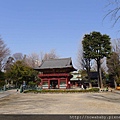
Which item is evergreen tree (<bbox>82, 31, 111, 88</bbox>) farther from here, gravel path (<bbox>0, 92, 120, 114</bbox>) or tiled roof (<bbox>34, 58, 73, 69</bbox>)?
gravel path (<bbox>0, 92, 120, 114</bbox>)

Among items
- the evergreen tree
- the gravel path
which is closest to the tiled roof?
the evergreen tree

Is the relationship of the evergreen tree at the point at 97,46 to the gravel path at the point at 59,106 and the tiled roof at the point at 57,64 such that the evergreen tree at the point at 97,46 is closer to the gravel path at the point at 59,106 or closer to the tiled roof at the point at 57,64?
the tiled roof at the point at 57,64

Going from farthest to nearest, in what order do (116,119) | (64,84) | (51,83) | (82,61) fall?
(82,61)
(51,83)
(64,84)
(116,119)

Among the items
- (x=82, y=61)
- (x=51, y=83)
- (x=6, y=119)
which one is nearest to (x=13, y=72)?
(x=51, y=83)

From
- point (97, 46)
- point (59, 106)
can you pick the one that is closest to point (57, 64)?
point (97, 46)

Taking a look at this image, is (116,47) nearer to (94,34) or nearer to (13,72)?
(94,34)

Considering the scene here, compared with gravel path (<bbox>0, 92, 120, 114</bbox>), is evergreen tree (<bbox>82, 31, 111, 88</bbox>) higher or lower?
higher

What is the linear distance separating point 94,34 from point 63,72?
49.9 ft

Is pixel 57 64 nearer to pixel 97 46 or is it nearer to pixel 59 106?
pixel 97 46

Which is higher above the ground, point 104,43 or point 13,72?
point 104,43

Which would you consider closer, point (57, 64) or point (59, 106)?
point (59, 106)

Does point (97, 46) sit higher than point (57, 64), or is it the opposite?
point (97, 46)

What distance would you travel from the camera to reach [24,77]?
172ft

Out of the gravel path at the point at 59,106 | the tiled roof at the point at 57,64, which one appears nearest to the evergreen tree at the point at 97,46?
the tiled roof at the point at 57,64
